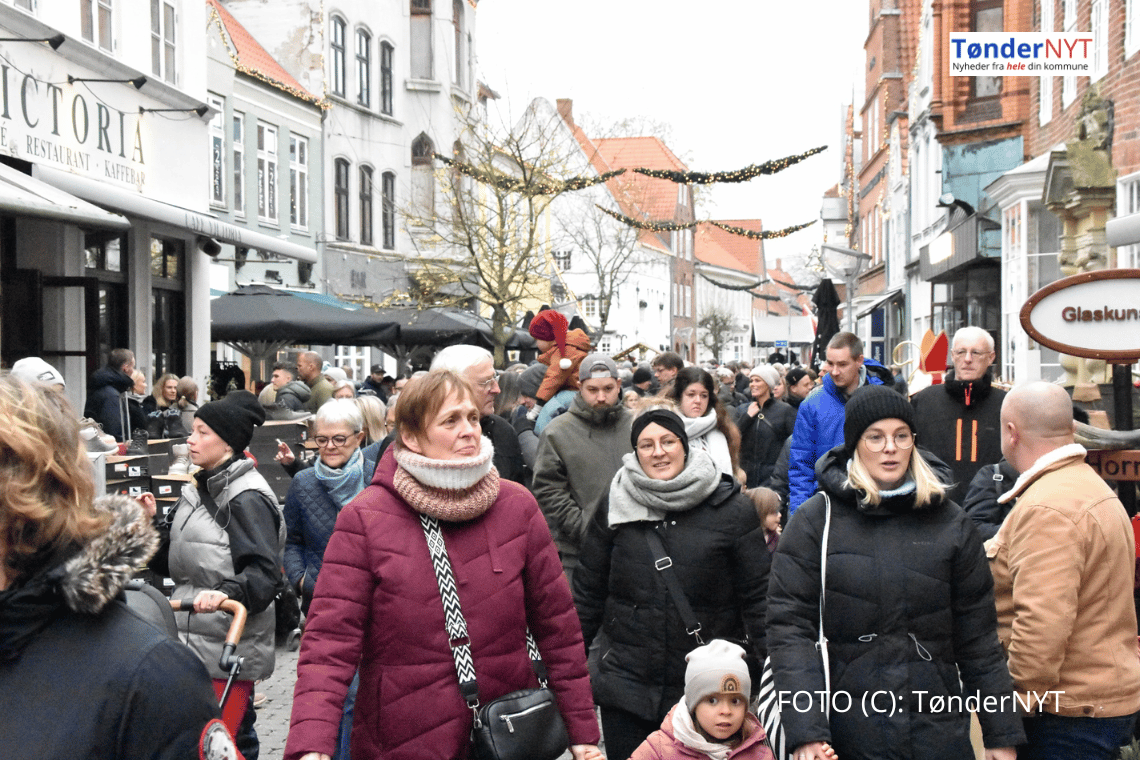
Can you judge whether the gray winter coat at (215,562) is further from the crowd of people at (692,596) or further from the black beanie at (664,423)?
the black beanie at (664,423)

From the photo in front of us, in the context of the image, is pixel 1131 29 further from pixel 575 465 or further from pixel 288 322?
pixel 288 322

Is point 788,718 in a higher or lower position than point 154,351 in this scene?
lower

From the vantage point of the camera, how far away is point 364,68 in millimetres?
32438

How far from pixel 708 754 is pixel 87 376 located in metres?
12.5

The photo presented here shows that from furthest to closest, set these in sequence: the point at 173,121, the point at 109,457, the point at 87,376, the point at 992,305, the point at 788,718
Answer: the point at 992,305 < the point at 173,121 < the point at 87,376 < the point at 109,457 < the point at 788,718

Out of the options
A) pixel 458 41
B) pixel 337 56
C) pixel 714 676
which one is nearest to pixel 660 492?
A: pixel 714 676

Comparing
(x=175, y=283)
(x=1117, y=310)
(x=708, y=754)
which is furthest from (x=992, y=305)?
(x=708, y=754)

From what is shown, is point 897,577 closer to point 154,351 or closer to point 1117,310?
point 1117,310

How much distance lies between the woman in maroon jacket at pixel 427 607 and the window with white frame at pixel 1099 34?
11.4 m

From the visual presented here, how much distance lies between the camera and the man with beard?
625 cm

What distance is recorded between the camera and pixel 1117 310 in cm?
559

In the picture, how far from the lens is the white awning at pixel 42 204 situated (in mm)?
9148

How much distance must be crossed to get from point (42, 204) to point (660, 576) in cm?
685

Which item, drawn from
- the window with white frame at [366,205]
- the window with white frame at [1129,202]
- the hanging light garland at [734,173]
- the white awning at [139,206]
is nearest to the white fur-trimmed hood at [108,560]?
the white awning at [139,206]
